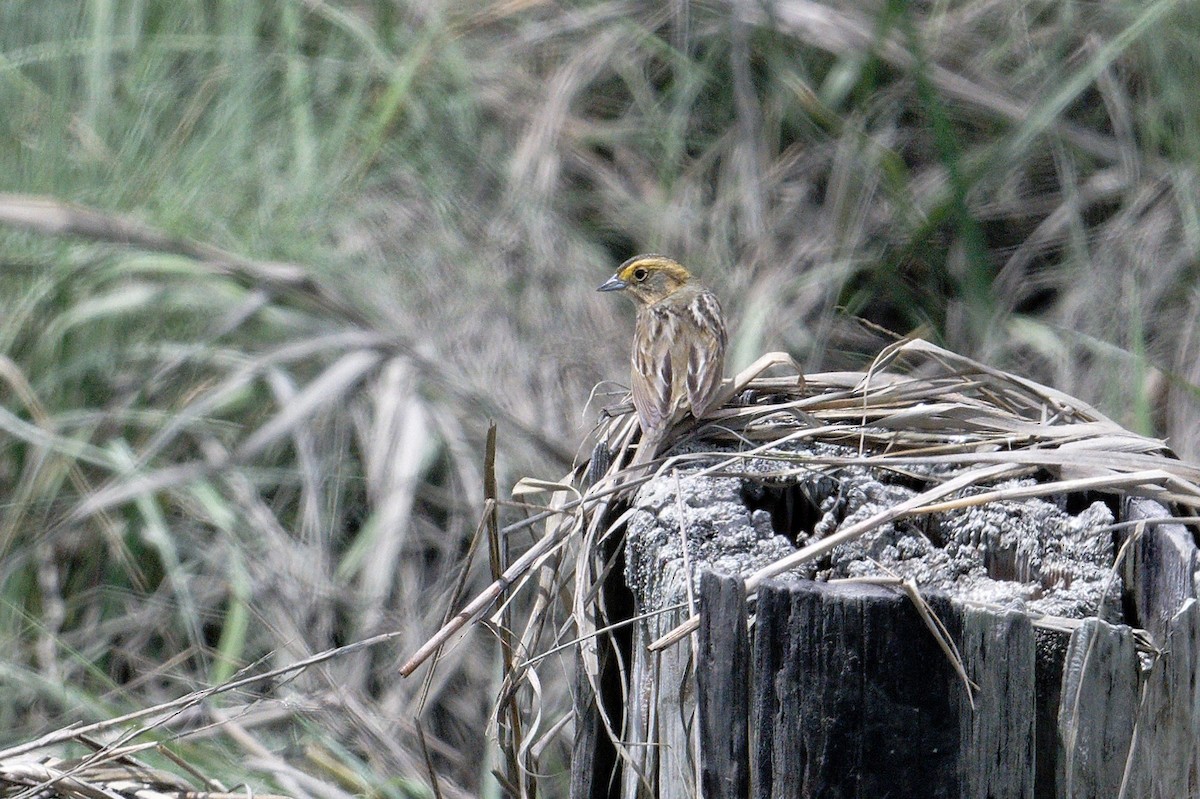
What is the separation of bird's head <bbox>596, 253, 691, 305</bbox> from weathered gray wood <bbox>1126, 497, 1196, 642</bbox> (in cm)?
252

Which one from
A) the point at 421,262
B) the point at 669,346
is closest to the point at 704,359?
the point at 669,346

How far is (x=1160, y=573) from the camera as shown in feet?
6.30

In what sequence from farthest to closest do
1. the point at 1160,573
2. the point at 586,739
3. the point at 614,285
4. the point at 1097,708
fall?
the point at 614,285, the point at 586,739, the point at 1160,573, the point at 1097,708

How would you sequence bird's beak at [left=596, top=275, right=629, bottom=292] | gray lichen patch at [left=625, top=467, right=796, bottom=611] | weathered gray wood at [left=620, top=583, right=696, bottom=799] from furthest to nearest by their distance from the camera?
bird's beak at [left=596, top=275, right=629, bottom=292] → gray lichen patch at [left=625, top=467, right=796, bottom=611] → weathered gray wood at [left=620, top=583, right=696, bottom=799]

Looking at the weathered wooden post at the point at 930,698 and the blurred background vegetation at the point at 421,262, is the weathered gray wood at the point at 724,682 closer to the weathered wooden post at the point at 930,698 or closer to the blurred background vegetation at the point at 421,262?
the weathered wooden post at the point at 930,698

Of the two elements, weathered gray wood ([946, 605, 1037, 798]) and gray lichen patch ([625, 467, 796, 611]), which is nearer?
weathered gray wood ([946, 605, 1037, 798])

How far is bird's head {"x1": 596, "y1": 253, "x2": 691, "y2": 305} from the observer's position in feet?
14.4

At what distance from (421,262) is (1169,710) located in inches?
147

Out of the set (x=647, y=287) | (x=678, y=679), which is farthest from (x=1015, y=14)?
(x=678, y=679)

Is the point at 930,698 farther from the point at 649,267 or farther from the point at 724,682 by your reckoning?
the point at 649,267

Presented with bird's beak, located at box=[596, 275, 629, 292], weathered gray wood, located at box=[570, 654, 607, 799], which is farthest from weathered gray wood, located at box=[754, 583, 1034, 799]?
bird's beak, located at box=[596, 275, 629, 292]

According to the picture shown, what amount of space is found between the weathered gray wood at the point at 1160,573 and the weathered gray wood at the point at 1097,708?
0.15m

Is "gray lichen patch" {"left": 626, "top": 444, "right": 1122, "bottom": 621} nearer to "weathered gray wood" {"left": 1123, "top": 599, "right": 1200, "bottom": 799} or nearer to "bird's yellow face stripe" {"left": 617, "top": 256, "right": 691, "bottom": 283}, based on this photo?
"weathered gray wood" {"left": 1123, "top": 599, "right": 1200, "bottom": 799}

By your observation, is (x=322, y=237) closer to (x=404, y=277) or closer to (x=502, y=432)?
(x=404, y=277)
